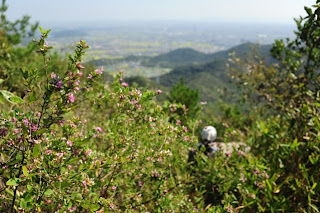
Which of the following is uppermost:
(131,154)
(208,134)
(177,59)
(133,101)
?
(133,101)

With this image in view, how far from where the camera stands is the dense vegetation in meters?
1.52

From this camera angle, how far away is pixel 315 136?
4.06 m

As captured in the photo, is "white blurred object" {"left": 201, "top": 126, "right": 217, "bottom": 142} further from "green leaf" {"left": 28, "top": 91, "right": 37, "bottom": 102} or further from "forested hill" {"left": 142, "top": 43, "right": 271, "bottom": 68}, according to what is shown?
"forested hill" {"left": 142, "top": 43, "right": 271, "bottom": 68}

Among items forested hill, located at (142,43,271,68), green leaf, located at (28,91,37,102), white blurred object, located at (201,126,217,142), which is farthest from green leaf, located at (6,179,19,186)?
forested hill, located at (142,43,271,68)

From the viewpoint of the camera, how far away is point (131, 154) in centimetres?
219

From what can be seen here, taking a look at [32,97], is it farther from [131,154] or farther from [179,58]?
[179,58]

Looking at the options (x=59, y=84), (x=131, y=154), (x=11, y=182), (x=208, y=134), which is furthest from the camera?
(x=208, y=134)

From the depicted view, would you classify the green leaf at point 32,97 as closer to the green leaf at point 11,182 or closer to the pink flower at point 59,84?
the pink flower at point 59,84

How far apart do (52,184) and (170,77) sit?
4644 inches

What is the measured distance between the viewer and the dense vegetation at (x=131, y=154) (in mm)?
1517

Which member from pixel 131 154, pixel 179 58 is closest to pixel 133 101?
pixel 131 154

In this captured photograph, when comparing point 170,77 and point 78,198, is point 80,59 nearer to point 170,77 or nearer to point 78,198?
point 78,198

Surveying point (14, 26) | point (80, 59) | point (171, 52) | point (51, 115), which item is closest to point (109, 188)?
point (51, 115)

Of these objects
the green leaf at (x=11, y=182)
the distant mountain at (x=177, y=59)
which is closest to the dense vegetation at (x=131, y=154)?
the green leaf at (x=11, y=182)
